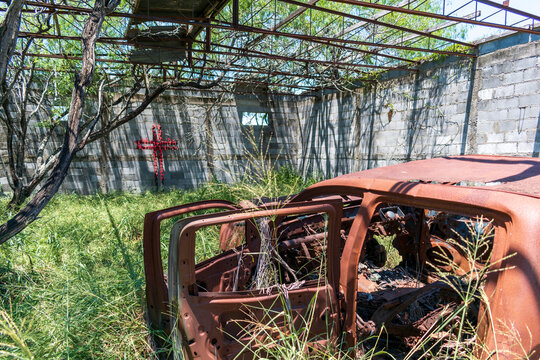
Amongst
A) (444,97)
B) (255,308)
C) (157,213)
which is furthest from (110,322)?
(444,97)

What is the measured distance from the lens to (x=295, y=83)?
1130 centimetres

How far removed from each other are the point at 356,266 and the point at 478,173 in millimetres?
963

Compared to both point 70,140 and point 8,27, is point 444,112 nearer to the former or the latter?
point 70,140

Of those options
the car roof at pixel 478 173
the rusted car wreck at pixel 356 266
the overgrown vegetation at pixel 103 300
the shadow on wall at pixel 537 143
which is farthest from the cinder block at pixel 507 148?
the car roof at pixel 478 173

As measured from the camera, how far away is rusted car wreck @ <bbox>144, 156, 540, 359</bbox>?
4.74 ft

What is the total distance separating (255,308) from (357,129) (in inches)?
350

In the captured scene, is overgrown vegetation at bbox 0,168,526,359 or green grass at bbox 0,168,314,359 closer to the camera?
overgrown vegetation at bbox 0,168,526,359

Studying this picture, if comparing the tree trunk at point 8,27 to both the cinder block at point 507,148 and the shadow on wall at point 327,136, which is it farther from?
the shadow on wall at point 327,136

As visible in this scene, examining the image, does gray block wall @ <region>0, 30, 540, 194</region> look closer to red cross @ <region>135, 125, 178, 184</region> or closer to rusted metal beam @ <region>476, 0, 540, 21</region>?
red cross @ <region>135, 125, 178, 184</region>

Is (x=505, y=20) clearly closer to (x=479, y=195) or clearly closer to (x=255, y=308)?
(x=479, y=195)

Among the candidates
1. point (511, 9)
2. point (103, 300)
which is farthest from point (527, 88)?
point (103, 300)

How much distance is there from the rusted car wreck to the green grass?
0.46 metres

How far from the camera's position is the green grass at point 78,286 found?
243 cm

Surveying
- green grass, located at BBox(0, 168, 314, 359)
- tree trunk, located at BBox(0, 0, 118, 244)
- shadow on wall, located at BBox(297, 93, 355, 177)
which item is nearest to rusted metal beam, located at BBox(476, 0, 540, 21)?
green grass, located at BBox(0, 168, 314, 359)
